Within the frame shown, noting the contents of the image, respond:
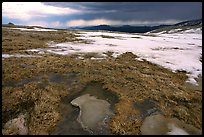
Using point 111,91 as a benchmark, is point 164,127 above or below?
below

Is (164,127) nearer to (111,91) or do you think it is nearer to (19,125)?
(111,91)

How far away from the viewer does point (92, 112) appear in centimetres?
1705

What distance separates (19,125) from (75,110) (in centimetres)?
399

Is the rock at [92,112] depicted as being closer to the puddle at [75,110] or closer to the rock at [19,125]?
the puddle at [75,110]

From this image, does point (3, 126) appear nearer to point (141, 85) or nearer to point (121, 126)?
point (121, 126)

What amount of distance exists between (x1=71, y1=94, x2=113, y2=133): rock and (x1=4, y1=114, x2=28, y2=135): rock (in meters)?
3.69

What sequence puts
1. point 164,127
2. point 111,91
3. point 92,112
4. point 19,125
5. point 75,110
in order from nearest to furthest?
point 164,127
point 19,125
point 92,112
point 75,110
point 111,91

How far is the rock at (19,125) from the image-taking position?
15.3 m

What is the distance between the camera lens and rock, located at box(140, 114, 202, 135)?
48.2 ft

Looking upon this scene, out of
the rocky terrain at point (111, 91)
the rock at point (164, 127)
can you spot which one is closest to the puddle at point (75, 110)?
the rocky terrain at point (111, 91)

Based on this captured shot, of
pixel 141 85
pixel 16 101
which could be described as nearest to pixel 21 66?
pixel 16 101

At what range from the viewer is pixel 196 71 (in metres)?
29.2

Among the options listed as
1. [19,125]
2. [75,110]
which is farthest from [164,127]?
[19,125]

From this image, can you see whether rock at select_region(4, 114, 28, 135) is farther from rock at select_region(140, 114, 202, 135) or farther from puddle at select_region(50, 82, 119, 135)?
rock at select_region(140, 114, 202, 135)
